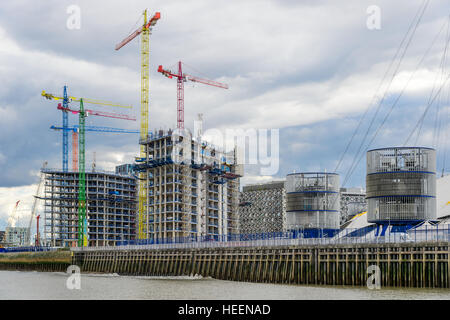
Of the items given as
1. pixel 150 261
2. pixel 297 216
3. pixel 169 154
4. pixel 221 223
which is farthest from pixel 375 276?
pixel 221 223

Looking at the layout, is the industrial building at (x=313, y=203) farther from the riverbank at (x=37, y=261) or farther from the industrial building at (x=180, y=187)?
the industrial building at (x=180, y=187)

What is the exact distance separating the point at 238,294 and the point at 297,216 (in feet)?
116

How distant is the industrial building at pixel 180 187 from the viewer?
6407 inches

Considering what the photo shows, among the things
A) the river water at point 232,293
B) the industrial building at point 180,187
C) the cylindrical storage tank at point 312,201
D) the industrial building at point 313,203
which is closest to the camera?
the river water at point 232,293

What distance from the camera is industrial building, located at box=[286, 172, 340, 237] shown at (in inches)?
3666

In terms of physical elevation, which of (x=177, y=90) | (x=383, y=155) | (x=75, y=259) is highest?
(x=177, y=90)

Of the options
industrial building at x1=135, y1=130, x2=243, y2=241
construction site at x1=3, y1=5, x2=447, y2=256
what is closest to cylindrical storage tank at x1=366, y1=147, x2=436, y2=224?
construction site at x1=3, y1=5, x2=447, y2=256

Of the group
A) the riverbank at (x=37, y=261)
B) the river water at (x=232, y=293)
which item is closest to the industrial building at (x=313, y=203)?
the river water at (x=232, y=293)

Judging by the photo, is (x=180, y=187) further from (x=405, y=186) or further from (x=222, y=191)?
(x=405, y=186)

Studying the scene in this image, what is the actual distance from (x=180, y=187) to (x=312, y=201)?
247ft

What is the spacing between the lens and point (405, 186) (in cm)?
7362

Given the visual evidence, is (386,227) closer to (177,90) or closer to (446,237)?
(446,237)
